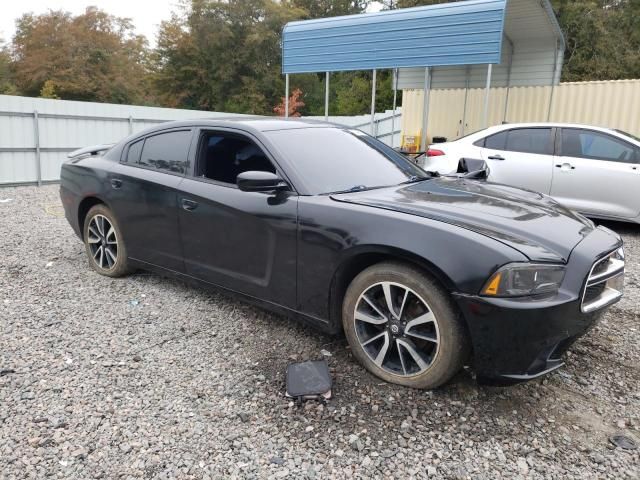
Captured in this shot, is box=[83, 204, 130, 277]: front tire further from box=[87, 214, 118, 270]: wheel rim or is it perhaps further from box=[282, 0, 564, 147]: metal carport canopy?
box=[282, 0, 564, 147]: metal carport canopy

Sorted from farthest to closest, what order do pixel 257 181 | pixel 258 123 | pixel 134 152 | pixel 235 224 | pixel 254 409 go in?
pixel 134 152 → pixel 258 123 → pixel 235 224 → pixel 257 181 → pixel 254 409

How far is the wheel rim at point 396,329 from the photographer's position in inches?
103

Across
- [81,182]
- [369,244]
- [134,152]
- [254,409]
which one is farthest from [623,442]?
[81,182]

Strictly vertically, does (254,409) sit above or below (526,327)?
below

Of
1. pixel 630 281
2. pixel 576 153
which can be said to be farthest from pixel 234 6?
pixel 630 281

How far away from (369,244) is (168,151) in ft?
7.00

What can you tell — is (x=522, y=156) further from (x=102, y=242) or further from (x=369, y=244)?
(x=102, y=242)

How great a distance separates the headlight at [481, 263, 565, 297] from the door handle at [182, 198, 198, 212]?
216 centimetres

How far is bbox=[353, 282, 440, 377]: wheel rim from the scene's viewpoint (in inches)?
103

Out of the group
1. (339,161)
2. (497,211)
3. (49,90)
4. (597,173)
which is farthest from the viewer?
(49,90)

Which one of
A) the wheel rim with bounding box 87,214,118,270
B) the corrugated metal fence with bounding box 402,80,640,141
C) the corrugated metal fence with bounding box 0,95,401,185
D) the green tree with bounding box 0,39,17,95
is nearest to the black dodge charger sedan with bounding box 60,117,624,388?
the wheel rim with bounding box 87,214,118,270

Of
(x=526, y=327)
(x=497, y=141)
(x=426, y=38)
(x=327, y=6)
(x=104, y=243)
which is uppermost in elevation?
(x=327, y=6)

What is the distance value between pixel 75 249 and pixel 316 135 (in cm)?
356

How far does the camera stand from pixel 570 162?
21.6 ft
